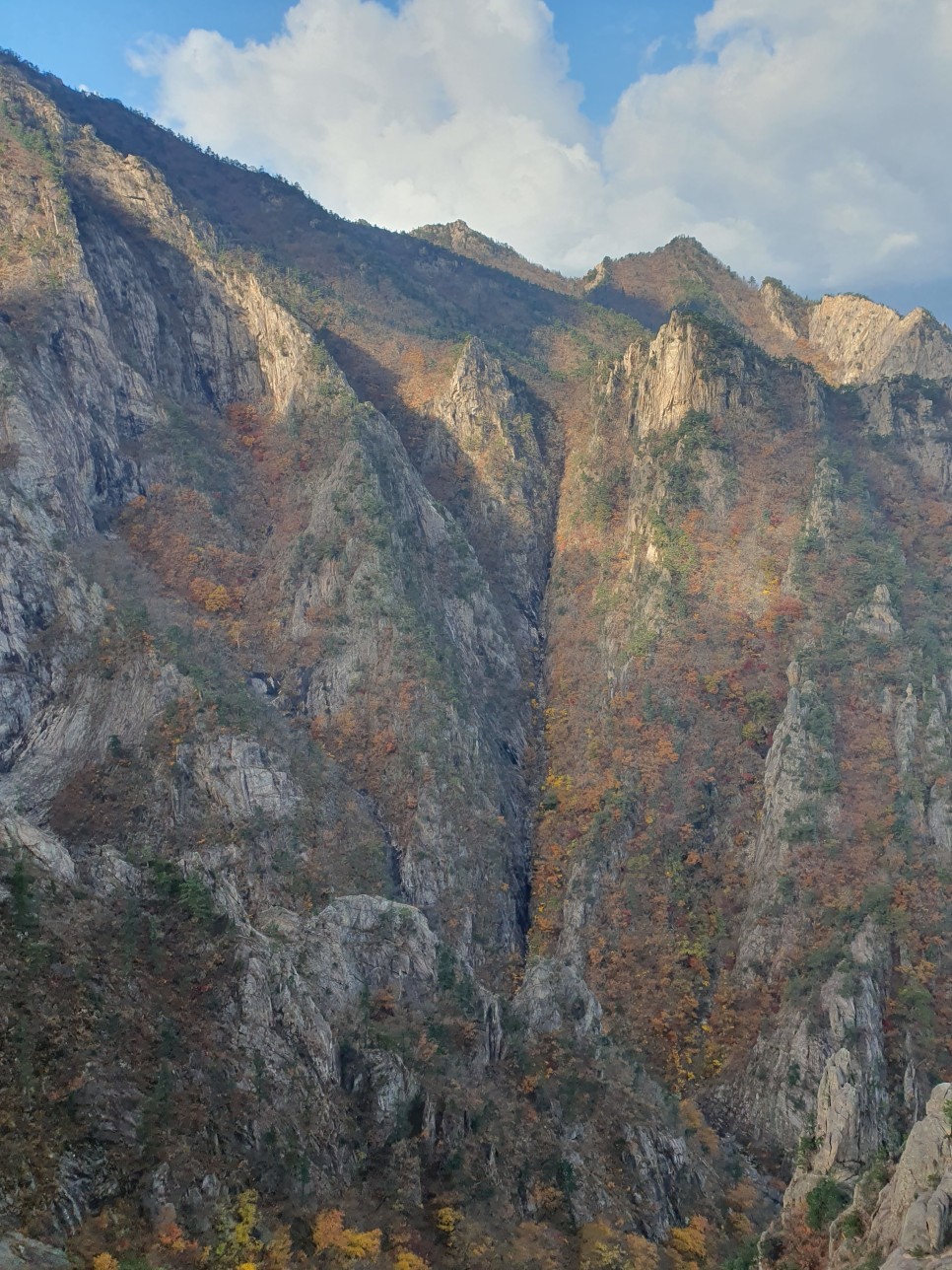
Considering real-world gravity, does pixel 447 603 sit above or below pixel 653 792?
above

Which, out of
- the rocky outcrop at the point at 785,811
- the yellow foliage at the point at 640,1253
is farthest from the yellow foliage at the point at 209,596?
the yellow foliage at the point at 640,1253

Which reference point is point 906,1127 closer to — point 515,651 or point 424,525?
point 515,651

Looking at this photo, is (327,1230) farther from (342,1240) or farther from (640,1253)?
(640,1253)

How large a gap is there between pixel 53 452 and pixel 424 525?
34451 millimetres

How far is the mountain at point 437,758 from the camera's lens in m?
29.0

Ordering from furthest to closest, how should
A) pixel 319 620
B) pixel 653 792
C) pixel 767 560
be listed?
pixel 767 560 < pixel 319 620 < pixel 653 792

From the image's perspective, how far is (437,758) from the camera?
64.6 m

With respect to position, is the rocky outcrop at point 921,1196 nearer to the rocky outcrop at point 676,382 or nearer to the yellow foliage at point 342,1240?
the yellow foliage at point 342,1240

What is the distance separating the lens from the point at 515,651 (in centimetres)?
8438

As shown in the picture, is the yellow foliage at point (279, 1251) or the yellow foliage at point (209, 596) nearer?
the yellow foliage at point (279, 1251)

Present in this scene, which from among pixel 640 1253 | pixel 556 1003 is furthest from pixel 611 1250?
pixel 556 1003

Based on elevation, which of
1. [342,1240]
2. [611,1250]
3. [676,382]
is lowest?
[611,1250]

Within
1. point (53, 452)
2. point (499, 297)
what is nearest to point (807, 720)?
point (53, 452)

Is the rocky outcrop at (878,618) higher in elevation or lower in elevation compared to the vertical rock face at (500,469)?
lower
